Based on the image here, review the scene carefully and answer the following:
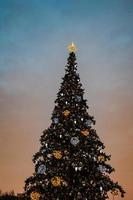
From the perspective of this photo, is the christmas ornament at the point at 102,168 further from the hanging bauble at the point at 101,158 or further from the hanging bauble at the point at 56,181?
the hanging bauble at the point at 56,181

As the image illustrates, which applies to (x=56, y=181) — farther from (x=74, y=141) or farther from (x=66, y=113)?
(x=66, y=113)

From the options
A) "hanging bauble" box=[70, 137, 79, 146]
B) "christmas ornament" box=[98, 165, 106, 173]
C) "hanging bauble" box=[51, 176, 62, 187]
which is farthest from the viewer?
"hanging bauble" box=[70, 137, 79, 146]

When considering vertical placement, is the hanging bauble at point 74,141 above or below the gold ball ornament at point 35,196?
above

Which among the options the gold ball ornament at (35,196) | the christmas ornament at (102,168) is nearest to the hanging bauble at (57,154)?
the gold ball ornament at (35,196)

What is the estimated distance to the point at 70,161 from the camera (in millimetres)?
28234

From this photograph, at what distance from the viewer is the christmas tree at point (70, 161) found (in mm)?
27781

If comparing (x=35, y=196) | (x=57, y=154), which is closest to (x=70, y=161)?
(x=57, y=154)

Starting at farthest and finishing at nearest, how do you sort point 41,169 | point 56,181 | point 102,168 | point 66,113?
point 66,113 < point 102,168 < point 41,169 < point 56,181

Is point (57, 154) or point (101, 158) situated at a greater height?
point (57, 154)

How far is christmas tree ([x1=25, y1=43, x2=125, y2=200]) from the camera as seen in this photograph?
2778 centimetres

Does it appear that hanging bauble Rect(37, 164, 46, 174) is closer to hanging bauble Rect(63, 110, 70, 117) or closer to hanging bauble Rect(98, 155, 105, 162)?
hanging bauble Rect(98, 155, 105, 162)

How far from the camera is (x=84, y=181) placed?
2814cm

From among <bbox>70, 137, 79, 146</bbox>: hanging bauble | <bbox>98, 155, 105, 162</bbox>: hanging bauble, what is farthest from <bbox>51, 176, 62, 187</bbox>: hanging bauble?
<bbox>98, 155, 105, 162</bbox>: hanging bauble

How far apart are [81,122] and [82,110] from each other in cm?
92
